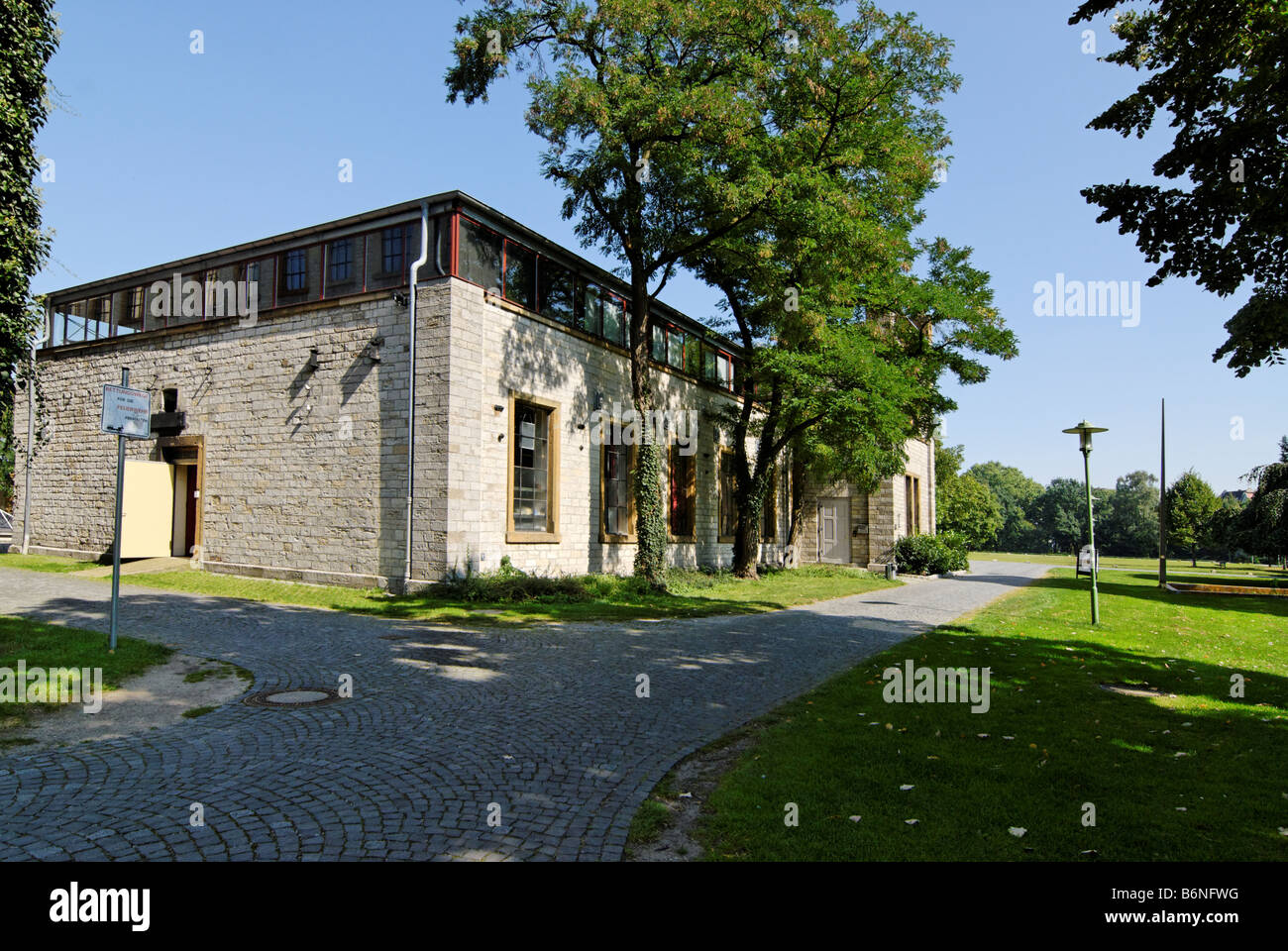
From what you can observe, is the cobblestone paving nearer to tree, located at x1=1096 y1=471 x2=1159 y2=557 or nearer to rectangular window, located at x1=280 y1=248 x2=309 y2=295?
rectangular window, located at x1=280 y1=248 x2=309 y2=295

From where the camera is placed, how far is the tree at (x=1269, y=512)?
28.4 metres

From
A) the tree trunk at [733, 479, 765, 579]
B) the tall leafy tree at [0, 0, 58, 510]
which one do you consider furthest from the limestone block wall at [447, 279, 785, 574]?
the tall leafy tree at [0, 0, 58, 510]

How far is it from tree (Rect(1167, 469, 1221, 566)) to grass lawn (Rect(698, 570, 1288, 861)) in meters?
53.3

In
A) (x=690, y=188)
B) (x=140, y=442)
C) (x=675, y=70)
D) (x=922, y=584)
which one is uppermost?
(x=675, y=70)

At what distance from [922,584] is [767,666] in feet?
56.3

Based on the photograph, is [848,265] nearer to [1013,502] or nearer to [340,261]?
[340,261]

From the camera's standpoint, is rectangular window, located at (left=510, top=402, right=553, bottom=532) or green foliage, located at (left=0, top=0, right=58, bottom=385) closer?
green foliage, located at (left=0, top=0, right=58, bottom=385)

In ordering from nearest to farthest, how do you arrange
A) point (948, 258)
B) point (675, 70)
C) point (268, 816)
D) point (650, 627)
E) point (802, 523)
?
point (268, 816), point (650, 627), point (675, 70), point (948, 258), point (802, 523)

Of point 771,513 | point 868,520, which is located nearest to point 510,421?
point 771,513

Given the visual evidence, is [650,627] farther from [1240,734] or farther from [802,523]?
[802,523]

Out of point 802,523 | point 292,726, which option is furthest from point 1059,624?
point 802,523

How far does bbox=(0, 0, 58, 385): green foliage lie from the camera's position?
8.30 metres

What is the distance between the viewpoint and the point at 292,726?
590cm
